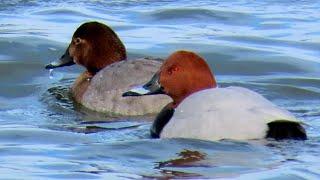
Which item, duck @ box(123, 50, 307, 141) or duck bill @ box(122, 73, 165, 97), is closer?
duck @ box(123, 50, 307, 141)

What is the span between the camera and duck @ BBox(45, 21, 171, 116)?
1130 cm

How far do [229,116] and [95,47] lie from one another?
143 inches

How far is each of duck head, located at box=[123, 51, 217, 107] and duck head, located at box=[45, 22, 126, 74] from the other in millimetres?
2112

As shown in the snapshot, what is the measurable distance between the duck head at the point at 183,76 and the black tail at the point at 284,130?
115 centimetres

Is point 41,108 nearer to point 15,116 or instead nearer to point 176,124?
point 15,116

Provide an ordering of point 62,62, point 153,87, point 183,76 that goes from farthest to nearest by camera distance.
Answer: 1. point 62,62
2. point 153,87
3. point 183,76

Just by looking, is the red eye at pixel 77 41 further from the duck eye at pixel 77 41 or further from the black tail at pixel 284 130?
the black tail at pixel 284 130

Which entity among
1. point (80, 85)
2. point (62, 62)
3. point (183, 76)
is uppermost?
point (183, 76)

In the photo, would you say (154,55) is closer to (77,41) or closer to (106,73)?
(77,41)

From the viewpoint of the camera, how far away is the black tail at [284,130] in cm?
905

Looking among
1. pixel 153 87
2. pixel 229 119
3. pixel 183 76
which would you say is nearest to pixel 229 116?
pixel 229 119

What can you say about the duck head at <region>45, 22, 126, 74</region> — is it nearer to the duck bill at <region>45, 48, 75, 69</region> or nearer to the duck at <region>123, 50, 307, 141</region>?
the duck bill at <region>45, 48, 75, 69</region>

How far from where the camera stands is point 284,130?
909 centimetres

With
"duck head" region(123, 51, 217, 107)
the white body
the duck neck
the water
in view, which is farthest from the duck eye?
the white body
